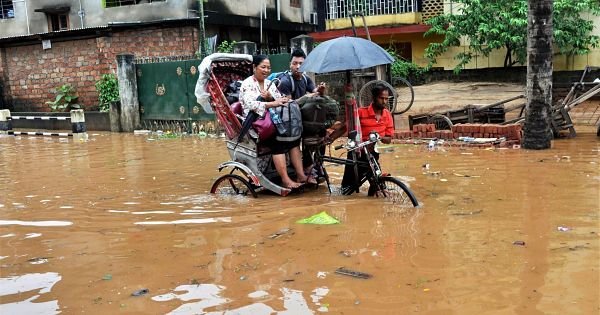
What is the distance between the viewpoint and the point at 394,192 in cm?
632

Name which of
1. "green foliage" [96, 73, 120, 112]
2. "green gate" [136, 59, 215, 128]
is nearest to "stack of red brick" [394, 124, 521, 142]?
"green gate" [136, 59, 215, 128]

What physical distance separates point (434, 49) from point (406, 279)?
1659 centimetres

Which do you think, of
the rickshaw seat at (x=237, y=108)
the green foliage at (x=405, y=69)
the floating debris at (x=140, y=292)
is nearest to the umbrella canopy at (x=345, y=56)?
the rickshaw seat at (x=237, y=108)

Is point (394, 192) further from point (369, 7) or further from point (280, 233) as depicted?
point (369, 7)

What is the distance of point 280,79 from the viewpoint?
22.2ft

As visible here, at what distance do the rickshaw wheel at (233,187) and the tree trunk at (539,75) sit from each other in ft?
16.5

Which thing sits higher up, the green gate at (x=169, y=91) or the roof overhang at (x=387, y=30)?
the roof overhang at (x=387, y=30)

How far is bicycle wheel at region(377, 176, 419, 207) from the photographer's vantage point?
6.02 metres

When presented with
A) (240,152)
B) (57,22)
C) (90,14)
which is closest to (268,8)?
(90,14)

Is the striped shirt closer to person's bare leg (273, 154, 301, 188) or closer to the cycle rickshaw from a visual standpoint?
the cycle rickshaw

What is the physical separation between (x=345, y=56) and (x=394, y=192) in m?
1.58

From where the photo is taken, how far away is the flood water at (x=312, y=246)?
3676 mm

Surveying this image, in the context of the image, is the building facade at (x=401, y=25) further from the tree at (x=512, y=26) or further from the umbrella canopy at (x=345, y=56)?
the umbrella canopy at (x=345, y=56)

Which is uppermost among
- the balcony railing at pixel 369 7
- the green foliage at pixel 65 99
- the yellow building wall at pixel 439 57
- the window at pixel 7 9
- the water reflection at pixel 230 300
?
the window at pixel 7 9
